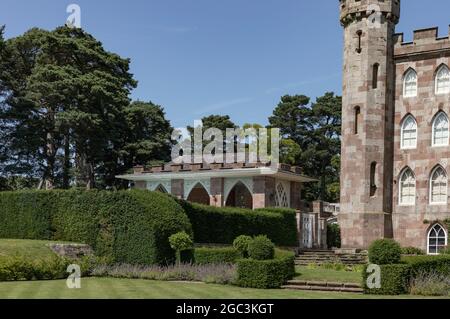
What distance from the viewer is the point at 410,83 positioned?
41062mm

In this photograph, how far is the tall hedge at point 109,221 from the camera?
29375mm

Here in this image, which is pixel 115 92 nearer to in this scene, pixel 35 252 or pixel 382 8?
pixel 382 8

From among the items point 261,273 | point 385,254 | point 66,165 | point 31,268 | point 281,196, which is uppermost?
point 66,165

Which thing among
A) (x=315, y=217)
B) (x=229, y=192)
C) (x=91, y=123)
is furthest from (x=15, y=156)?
(x=315, y=217)

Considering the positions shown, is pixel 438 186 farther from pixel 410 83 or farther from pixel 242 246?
pixel 242 246

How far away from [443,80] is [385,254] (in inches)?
798

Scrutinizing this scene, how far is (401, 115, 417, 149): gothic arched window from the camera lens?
40.7m

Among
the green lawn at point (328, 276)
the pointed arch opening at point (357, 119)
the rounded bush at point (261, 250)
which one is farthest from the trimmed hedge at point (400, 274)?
the pointed arch opening at point (357, 119)

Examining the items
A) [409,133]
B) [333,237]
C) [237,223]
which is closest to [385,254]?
[237,223]

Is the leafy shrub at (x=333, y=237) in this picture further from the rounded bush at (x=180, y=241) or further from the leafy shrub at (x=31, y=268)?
the leafy shrub at (x=31, y=268)

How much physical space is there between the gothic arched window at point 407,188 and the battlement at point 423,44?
7.10m

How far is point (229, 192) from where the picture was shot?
45406 millimetres

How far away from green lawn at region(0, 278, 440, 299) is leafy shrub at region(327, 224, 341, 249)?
19521 millimetres

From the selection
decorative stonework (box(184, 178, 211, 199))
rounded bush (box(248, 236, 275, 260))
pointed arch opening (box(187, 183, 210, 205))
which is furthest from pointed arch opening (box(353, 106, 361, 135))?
rounded bush (box(248, 236, 275, 260))
